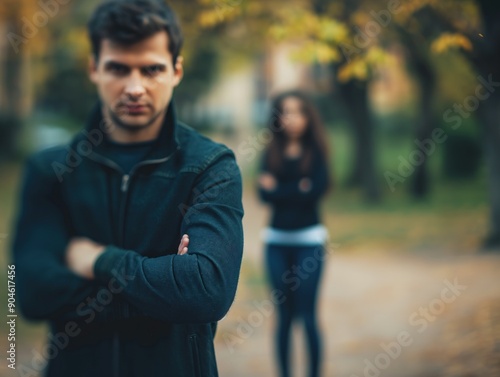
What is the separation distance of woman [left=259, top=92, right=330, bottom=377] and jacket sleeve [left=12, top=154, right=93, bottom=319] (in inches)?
113

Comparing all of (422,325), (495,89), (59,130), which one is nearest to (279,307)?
(422,325)

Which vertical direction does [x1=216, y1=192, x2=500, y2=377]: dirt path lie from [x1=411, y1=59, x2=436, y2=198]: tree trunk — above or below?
below

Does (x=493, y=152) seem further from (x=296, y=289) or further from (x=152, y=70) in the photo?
(x=152, y=70)

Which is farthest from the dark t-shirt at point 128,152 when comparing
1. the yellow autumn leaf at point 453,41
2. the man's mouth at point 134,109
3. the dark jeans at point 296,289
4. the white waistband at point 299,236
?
the yellow autumn leaf at point 453,41

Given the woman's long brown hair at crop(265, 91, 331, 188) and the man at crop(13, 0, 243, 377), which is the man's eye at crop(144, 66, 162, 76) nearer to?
the man at crop(13, 0, 243, 377)

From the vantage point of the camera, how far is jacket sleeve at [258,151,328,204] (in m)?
5.20

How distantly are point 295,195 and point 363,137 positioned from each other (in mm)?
9932

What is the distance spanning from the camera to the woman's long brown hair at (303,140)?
543 cm

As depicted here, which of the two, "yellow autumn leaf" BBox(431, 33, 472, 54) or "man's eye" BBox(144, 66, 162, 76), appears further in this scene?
"yellow autumn leaf" BBox(431, 33, 472, 54)

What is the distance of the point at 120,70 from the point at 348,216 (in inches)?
463

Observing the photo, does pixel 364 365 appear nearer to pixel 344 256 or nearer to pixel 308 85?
pixel 344 256

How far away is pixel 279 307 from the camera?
202 inches

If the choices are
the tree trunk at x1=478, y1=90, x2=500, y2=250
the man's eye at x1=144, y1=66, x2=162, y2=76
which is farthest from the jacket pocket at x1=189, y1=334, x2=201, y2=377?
the tree trunk at x1=478, y1=90, x2=500, y2=250

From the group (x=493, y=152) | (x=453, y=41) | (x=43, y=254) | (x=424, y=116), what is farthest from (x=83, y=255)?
(x=424, y=116)
